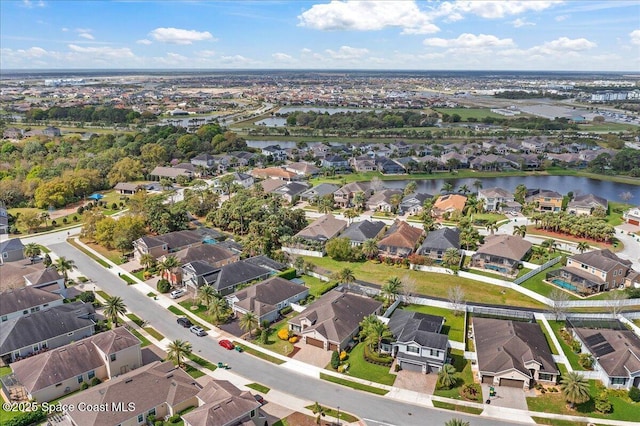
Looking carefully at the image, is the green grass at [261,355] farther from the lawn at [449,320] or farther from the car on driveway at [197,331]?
the lawn at [449,320]

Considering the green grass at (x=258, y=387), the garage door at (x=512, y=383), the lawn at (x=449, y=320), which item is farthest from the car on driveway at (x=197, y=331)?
the garage door at (x=512, y=383)

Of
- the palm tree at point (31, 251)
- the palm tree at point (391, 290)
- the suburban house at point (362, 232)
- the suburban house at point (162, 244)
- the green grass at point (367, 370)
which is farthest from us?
the suburban house at point (362, 232)

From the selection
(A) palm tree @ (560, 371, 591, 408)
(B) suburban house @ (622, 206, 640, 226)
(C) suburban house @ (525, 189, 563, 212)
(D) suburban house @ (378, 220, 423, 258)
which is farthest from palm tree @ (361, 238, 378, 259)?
(B) suburban house @ (622, 206, 640, 226)

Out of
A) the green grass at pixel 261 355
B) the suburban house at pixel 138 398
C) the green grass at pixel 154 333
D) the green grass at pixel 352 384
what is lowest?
the green grass at pixel 154 333

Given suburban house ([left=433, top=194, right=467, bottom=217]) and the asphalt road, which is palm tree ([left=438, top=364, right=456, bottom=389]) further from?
suburban house ([left=433, top=194, right=467, bottom=217])

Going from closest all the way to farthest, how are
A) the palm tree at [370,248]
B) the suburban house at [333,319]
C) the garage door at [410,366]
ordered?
1. the garage door at [410,366]
2. the suburban house at [333,319]
3. the palm tree at [370,248]

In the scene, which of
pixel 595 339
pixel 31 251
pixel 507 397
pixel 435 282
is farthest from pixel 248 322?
pixel 31 251
